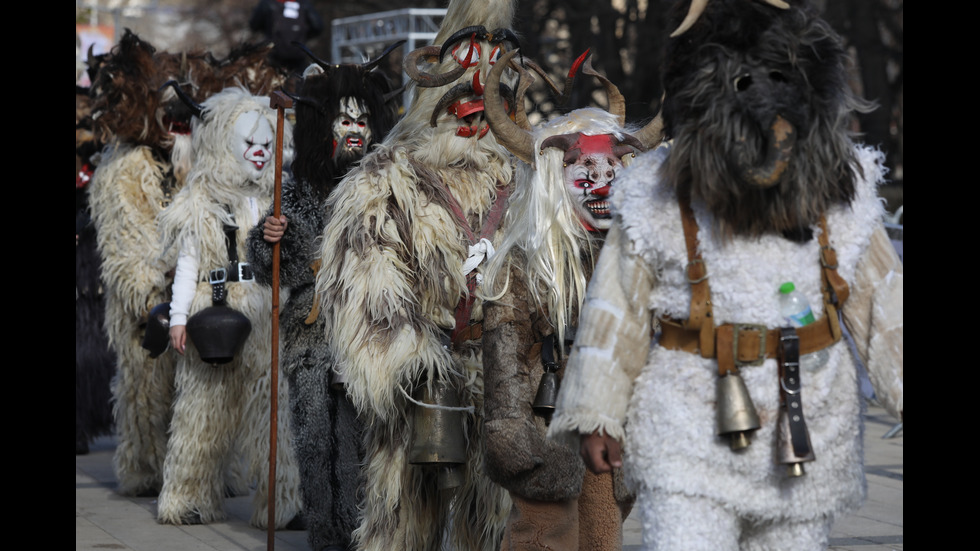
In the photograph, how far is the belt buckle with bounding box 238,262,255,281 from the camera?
720cm

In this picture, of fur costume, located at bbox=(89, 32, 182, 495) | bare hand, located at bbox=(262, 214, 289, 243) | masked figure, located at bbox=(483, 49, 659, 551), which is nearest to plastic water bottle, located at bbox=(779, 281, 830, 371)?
masked figure, located at bbox=(483, 49, 659, 551)

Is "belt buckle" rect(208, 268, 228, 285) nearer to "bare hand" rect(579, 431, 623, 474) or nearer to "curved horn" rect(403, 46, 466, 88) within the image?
"curved horn" rect(403, 46, 466, 88)

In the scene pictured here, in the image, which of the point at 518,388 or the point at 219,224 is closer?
the point at 518,388

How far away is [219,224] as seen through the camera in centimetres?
712

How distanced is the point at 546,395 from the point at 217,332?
296cm

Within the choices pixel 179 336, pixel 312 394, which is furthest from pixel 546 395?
pixel 179 336

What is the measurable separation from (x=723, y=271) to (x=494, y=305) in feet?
3.43

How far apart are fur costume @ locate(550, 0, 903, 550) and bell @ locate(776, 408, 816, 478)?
0.03 m

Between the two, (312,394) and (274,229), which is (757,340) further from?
(274,229)

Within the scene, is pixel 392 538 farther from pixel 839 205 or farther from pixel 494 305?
pixel 839 205

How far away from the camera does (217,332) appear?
6.86 metres

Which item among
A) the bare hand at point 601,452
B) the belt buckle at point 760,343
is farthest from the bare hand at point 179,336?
→ the belt buckle at point 760,343
